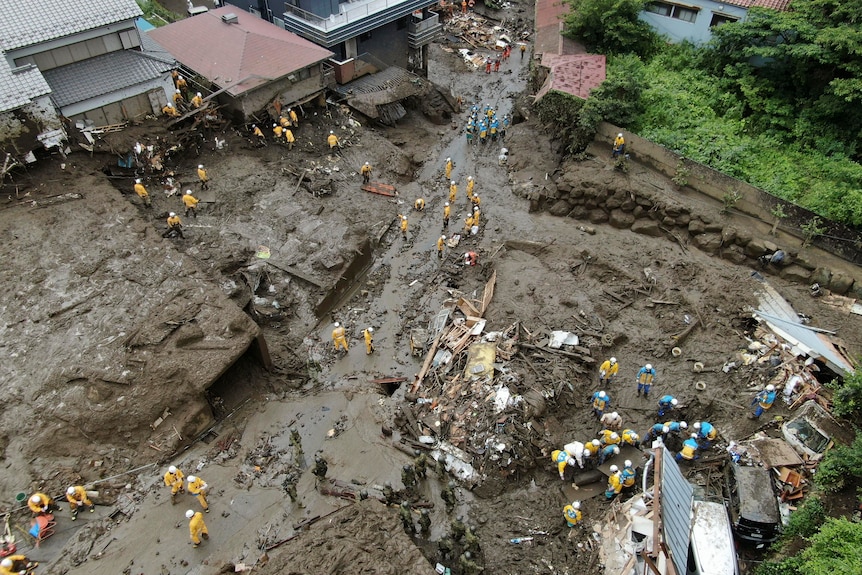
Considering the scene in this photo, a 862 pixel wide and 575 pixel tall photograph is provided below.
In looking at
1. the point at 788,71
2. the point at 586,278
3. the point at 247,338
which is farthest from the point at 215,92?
the point at 788,71

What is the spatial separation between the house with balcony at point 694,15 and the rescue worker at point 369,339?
1888 centimetres

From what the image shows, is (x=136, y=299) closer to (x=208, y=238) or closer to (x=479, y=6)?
(x=208, y=238)

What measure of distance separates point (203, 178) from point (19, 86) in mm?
6392

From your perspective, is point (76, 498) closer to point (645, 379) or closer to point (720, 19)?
point (645, 379)

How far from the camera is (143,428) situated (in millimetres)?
14383

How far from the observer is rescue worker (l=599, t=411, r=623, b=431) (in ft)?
47.5

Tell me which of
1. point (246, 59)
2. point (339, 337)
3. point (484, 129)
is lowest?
point (339, 337)

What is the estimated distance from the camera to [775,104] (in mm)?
20766

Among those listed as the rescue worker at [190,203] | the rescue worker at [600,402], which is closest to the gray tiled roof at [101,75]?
the rescue worker at [190,203]

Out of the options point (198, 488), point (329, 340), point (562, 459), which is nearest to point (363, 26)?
point (329, 340)

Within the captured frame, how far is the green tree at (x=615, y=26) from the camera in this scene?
25031mm

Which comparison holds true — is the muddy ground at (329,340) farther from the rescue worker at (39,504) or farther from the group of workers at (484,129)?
the group of workers at (484,129)

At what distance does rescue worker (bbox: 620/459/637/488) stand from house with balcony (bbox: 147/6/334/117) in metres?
20.3

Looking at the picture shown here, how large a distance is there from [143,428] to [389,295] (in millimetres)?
8969
